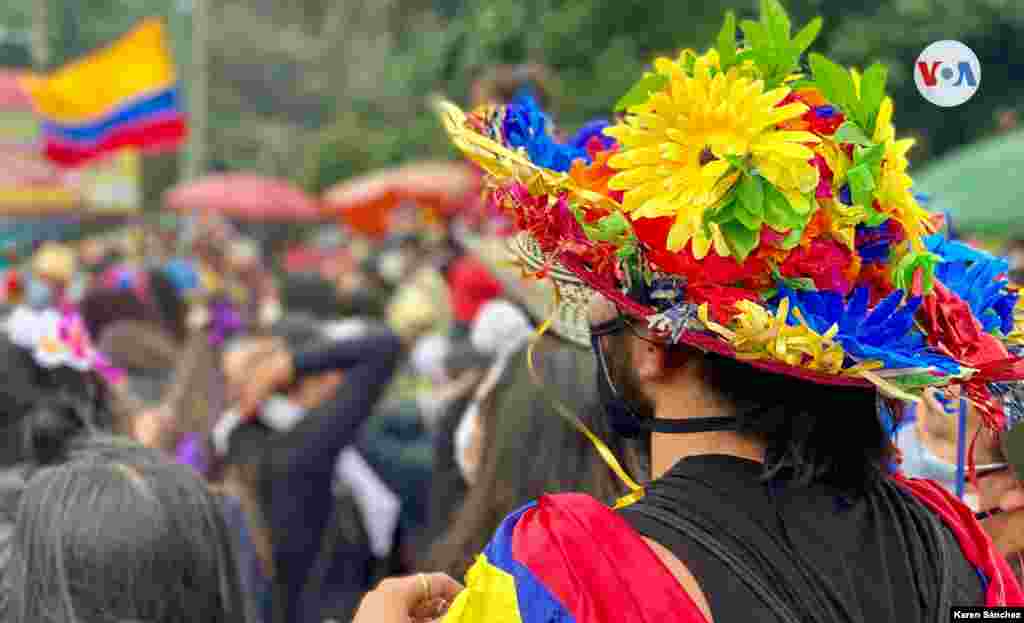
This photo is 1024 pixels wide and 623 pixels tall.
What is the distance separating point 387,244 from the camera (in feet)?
53.1

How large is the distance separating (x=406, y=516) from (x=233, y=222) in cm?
2299

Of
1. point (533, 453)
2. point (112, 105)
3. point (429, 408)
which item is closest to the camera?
point (533, 453)

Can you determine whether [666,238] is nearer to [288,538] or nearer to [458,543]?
[458,543]

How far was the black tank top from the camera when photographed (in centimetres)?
146

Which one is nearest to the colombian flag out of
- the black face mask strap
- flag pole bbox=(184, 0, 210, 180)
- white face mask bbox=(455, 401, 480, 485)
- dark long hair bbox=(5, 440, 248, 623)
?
white face mask bbox=(455, 401, 480, 485)

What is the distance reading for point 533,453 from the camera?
2.84 metres

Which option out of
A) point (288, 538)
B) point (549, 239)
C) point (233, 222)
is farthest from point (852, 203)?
point (233, 222)

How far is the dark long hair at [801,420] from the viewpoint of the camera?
1609 mm

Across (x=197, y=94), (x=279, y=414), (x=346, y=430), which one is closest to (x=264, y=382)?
(x=279, y=414)

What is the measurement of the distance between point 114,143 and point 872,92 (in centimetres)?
976

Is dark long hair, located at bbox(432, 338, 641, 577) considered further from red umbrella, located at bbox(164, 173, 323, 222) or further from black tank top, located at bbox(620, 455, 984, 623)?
red umbrella, located at bbox(164, 173, 323, 222)

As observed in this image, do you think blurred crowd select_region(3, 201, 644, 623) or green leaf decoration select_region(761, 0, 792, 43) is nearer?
green leaf decoration select_region(761, 0, 792, 43)

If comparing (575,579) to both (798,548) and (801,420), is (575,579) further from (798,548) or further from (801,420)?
(801,420)

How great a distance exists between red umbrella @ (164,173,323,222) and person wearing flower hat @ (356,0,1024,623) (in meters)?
15.6
